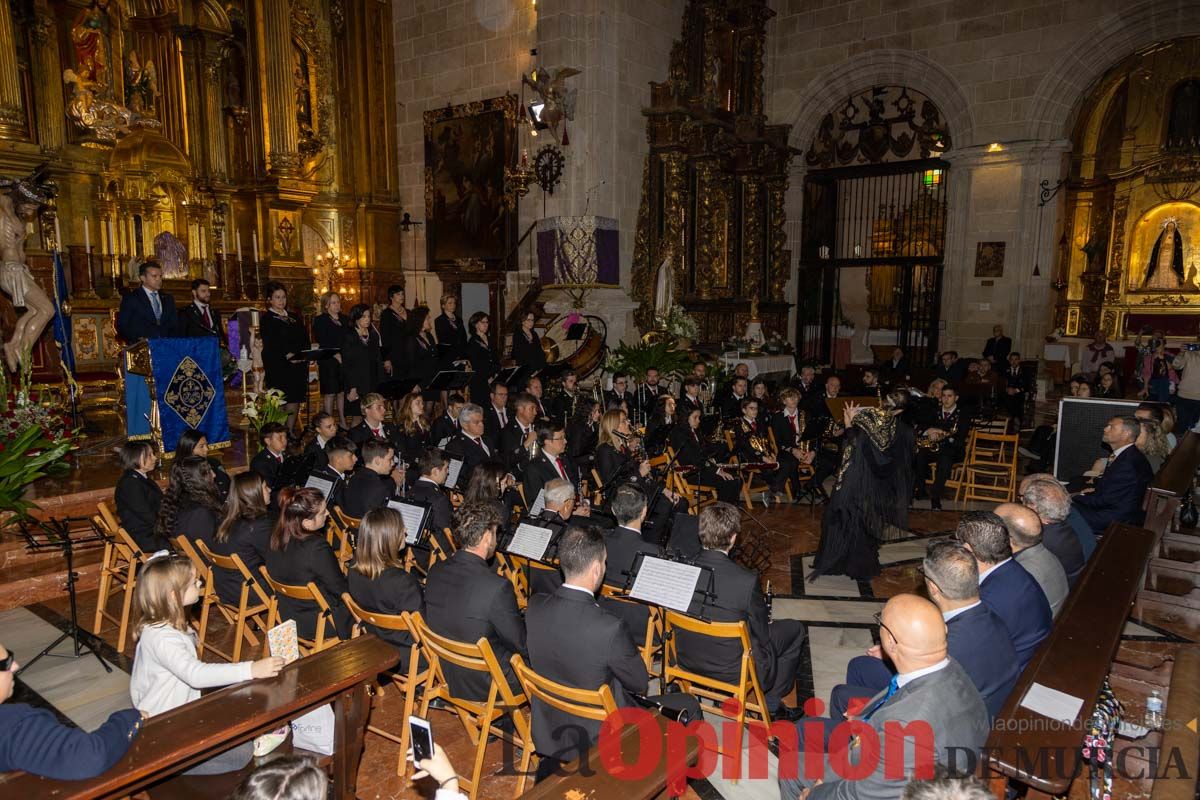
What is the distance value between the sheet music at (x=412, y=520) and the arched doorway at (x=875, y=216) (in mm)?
13941

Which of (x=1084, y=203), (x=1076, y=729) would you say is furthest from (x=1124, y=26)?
(x=1076, y=729)

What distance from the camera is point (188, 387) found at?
25.7 feet

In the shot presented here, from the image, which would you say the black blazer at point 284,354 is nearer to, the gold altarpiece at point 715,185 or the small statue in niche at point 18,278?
the small statue in niche at point 18,278

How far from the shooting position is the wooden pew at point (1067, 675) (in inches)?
94.0

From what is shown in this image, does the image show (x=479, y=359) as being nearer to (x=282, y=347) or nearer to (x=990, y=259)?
(x=282, y=347)

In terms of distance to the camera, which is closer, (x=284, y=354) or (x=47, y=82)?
(x=284, y=354)

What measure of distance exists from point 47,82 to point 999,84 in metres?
17.4

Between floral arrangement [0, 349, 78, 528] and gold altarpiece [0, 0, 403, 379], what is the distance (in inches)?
160


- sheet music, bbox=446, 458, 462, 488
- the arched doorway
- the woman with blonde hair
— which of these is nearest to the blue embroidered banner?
sheet music, bbox=446, 458, 462, 488

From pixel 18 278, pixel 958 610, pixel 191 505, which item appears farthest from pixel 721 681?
pixel 18 278

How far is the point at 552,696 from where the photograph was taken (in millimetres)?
3096

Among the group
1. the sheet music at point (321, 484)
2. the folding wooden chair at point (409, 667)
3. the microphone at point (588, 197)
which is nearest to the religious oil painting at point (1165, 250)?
the microphone at point (588, 197)

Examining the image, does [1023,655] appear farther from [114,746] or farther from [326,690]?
[114,746]

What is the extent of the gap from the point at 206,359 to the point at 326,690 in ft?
21.0
